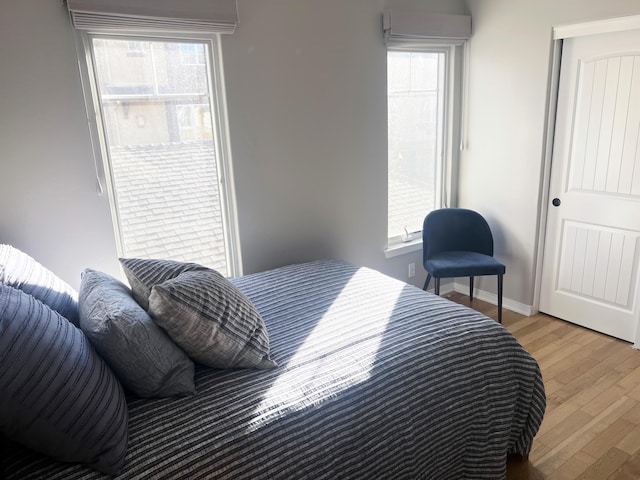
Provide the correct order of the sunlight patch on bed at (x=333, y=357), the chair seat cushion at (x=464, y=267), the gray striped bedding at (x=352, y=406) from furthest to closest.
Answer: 1. the chair seat cushion at (x=464, y=267)
2. the sunlight patch on bed at (x=333, y=357)
3. the gray striped bedding at (x=352, y=406)

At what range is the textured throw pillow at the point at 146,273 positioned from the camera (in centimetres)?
183

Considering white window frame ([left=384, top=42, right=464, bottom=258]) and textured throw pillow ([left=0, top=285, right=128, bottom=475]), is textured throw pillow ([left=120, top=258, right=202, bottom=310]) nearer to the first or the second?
textured throw pillow ([left=0, top=285, right=128, bottom=475])

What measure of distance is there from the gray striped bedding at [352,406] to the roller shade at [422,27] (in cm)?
180

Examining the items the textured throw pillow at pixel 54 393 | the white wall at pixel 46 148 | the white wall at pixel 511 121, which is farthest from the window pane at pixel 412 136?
the textured throw pillow at pixel 54 393

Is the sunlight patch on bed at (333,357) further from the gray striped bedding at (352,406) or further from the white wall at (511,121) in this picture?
the white wall at (511,121)

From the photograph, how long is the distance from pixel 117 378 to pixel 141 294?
15.3 inches

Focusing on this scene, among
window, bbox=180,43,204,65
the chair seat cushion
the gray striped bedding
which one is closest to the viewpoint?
the gray striped bedding

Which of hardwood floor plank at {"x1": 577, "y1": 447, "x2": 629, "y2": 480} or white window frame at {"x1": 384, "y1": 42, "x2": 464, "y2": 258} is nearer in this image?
hardwood floor plank at {"x1": 577, "y1": 447, "x2": 629, "y2": 480}

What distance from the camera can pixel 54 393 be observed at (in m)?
1.24

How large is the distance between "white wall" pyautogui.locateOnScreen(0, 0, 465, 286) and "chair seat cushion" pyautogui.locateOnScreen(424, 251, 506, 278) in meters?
0.43

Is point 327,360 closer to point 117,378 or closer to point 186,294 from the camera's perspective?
point 186,294

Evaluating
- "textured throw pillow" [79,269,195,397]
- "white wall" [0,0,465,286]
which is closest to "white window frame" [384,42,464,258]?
"white wall" [0,0,465,286]

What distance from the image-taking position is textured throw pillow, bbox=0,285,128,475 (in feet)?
3.92

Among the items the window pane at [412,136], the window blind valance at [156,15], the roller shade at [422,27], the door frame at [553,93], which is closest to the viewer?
the window blind valance at [156,15]
